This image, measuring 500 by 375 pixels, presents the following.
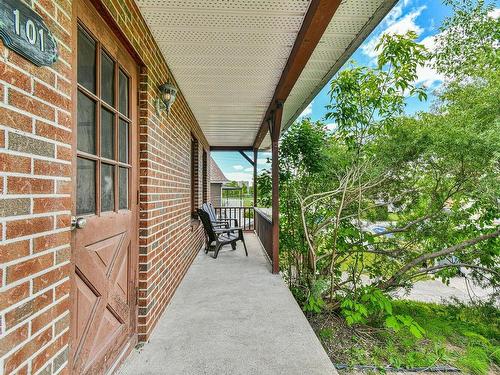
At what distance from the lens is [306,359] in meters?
2.05

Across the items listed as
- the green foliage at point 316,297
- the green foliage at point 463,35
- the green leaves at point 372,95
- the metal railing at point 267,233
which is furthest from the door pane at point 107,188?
the green foliage at point 463,35

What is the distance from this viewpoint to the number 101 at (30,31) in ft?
2.97

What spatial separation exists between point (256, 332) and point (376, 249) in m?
2.75

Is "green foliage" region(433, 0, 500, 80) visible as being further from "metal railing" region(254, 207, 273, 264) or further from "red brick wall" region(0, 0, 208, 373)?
"red brick wall" region(0, 0, 208, 373)

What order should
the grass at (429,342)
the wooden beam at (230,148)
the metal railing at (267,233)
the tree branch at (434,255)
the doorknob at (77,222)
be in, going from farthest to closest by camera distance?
1. the wooden beam at (230,148)
2. the metal railing at (267,233)
3. the tree branch at (434,255)
4. the grass at (429,342)
5. the doorknob at (77,222)

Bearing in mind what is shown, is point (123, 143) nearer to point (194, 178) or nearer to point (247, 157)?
point (194, 178)

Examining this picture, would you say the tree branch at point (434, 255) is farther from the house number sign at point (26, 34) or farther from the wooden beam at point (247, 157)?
the wooden beam at point (247, 157)

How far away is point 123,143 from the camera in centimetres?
204

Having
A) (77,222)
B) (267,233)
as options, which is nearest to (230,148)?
(267,233)

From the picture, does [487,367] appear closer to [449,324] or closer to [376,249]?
[449,324]

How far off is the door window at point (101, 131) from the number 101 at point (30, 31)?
0.44 meters

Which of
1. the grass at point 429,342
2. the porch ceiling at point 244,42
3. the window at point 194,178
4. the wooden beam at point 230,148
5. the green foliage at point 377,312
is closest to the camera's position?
the porch ceiling at point 244,42

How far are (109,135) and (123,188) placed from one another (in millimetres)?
414

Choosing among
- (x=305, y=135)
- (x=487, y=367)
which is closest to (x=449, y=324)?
(x=487, y=367)
